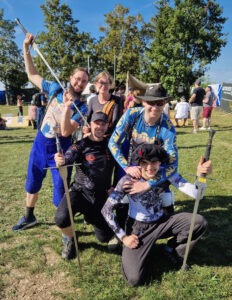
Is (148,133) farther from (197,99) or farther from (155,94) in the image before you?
(197,99)

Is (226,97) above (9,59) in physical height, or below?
below

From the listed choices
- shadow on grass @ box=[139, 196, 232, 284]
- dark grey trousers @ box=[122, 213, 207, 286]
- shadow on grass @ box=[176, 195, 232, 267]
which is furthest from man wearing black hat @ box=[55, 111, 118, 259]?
shadow on grass @ box=[176, 195, 232, 267]

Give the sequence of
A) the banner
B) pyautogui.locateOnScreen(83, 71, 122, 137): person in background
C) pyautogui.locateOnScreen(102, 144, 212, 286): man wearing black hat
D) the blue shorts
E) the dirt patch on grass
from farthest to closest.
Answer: the banner
pyautogui.locateOnScreen(83, 71, 122, 137): person in background
the blue shorts
pyautogui.locateOnScreen(102, 144, 212, 286): man wearing black hat
the dirt patch on grass

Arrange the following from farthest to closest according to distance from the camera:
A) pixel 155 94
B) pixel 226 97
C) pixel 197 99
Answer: pixel 226 97 < pixel 197 99 < pixel 155 94

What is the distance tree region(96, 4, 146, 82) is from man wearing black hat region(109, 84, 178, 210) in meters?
32.9

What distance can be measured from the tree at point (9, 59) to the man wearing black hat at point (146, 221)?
43133 mm

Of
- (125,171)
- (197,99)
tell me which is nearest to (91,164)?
(125,171)

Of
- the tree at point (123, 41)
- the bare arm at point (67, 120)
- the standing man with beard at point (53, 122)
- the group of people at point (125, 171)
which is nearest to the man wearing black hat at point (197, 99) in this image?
the group of people at point (125, 171)

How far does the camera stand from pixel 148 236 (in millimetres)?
2766

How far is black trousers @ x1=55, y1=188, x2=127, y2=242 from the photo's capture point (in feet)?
9.11

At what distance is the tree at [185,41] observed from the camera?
28297 millimetres

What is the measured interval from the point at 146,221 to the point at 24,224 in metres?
2.06

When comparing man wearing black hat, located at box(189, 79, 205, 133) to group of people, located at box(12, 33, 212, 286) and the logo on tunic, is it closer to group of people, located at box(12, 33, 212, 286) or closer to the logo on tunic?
group of people, located at box(12, 33, 212, 286)

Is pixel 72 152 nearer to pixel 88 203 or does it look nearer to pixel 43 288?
pixel 88 203
